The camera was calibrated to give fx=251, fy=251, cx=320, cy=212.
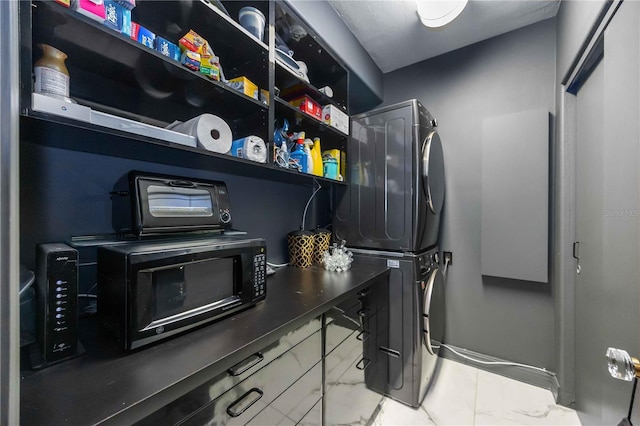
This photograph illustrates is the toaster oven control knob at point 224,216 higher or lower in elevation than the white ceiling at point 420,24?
lower

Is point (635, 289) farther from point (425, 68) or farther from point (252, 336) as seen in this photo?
point (425, 68)

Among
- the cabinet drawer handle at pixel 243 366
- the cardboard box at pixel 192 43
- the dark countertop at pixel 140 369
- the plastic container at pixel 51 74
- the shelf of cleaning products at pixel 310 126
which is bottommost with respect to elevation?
the cabinet drawer handle at pixel 243 366

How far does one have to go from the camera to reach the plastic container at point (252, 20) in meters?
1.30

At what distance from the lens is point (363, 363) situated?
4.97 ft

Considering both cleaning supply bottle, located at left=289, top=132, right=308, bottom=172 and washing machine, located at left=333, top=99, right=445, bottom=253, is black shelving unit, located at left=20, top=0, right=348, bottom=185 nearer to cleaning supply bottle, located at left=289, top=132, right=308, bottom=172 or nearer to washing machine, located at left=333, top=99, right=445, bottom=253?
cleaning supply bottle, located at left=289, top=132, right=308, bottom=172

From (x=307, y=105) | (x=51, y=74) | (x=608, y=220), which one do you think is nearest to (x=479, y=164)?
(x=608, y=220)

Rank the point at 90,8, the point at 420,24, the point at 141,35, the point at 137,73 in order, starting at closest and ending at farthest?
1. the point at 90,8
2. the point at 141,35
3. the point at 137,73
4. the point at 420,24

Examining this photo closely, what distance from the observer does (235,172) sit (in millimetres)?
1591

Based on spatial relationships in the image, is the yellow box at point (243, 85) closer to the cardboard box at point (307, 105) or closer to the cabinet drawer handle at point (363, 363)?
the cardboard box at point (307, 105)

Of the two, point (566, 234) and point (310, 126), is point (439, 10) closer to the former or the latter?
point (310, 126)

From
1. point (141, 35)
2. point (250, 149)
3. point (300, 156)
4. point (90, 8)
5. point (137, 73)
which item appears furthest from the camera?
point (300, 156)

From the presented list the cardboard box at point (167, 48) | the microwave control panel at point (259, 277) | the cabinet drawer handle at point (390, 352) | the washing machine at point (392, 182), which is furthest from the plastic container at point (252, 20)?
the cabinet drawer handle at point (390, 352)

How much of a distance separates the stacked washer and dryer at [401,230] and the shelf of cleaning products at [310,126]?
16 cm

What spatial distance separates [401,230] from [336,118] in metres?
0.96
